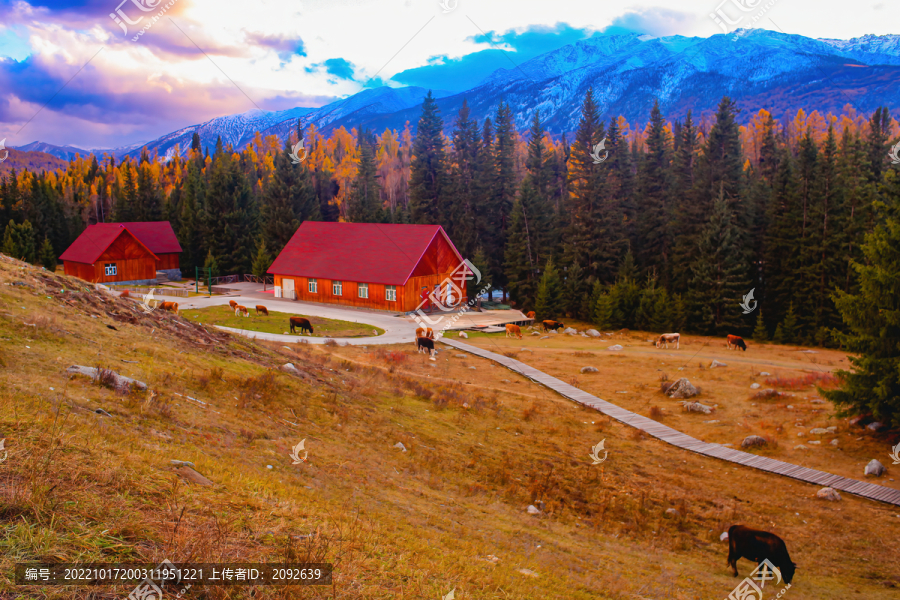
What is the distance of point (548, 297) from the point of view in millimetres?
52750

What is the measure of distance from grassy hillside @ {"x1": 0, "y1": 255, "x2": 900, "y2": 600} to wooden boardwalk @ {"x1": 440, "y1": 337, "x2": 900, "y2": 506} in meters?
0.52

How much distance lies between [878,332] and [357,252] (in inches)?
1608

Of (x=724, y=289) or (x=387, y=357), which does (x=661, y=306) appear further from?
(x=387, y=357)

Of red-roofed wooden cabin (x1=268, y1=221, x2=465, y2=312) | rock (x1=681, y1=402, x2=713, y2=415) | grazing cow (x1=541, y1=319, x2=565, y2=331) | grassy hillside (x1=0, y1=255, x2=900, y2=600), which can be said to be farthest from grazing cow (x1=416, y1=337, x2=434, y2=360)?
grazing cow (x1=541, y1=319, x2=565, y2=331)

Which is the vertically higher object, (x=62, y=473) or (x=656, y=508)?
(x=62, y=473)

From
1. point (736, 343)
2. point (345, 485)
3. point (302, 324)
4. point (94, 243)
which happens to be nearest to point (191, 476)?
point (345, 485)

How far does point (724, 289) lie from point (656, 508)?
38.1 metres

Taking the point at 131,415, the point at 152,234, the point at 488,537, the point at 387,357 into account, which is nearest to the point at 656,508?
the point at 488,537

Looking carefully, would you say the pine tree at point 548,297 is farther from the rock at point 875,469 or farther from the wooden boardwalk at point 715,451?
the rock at point 875,469

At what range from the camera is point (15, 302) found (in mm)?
14117

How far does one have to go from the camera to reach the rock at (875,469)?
613 inches

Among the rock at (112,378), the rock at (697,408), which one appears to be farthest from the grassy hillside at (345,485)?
the rock at (697,408)

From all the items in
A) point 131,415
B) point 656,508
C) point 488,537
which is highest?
point 131,415

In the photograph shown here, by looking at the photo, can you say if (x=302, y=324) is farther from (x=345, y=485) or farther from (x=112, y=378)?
(x=345, y=485)
